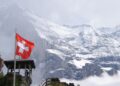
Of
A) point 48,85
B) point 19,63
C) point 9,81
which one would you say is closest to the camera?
point 9,81

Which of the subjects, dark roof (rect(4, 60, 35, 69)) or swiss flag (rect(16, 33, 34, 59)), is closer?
swiss flag (rect(16, 33, 34, 59))

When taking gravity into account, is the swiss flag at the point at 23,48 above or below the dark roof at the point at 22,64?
below

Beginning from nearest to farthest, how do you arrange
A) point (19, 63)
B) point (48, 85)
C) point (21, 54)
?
point (21, 54) < point (19, 63) < point (48, 85)

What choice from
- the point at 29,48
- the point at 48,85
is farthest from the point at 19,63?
the point at 29,48

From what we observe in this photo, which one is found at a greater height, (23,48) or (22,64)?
(22,64)

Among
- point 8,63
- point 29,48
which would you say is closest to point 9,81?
point 8,63

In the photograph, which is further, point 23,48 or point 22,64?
point 22,64

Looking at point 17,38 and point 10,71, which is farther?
point 10,71

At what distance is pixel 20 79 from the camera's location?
123m

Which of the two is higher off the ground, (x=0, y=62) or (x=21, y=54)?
(x=0, y=62)

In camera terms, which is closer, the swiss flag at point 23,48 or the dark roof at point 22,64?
the swiss flag at point 23,48

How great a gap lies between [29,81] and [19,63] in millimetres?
7109

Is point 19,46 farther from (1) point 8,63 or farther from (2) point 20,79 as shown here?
(1) point 8,63

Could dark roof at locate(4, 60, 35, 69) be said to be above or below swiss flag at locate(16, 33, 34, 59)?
above
